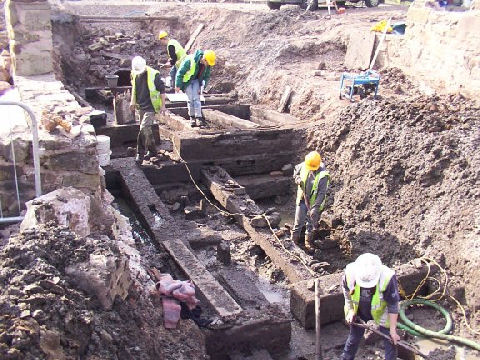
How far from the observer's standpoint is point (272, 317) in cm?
524

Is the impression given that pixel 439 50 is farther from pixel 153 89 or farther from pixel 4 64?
pixel 4 64

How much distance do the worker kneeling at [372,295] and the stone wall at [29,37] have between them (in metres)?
5.27

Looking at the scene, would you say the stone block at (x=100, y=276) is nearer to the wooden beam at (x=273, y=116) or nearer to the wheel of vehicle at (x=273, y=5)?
the wooden beam at (x=273, y=116)

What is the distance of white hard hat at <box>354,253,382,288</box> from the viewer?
4.44m

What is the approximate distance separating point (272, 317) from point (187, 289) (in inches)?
40.7

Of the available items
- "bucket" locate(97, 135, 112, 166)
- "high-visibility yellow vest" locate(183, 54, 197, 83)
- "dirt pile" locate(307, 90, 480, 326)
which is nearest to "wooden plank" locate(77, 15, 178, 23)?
"high-visibility yellow vest" locate(183, 54, 197, 83)

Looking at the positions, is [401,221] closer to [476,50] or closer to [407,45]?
[476,50]

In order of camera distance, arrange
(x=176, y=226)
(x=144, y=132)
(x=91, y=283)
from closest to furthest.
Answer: (x=91, y=283)
(x=176, y=226)
(x=144, y=132)

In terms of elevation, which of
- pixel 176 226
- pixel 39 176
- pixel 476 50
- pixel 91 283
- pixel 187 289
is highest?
pixel 476 50

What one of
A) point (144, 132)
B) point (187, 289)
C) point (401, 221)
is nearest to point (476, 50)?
point (401, 221)

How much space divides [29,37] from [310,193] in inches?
182

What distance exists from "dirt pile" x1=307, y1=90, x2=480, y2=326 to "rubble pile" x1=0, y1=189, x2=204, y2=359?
3.84 metres

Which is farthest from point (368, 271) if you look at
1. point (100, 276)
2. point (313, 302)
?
point (100, 276)

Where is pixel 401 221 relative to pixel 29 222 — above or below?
below
